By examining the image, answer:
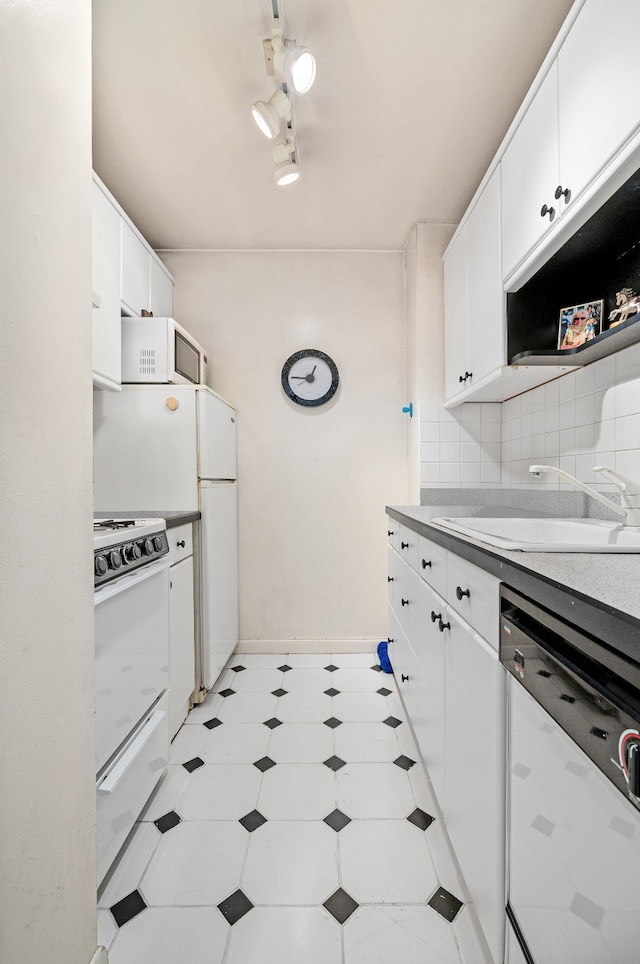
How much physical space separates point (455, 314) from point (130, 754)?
2.28 metres

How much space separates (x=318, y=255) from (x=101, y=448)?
180 centimetres

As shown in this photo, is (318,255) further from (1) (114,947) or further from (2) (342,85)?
(1) (114,947)

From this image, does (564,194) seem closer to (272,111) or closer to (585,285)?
(585,285)

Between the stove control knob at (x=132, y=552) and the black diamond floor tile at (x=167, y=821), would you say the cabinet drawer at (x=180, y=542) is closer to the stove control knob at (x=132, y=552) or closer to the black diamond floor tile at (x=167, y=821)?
the stove control knob at (x=132, y=552)

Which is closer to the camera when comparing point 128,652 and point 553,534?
point 128,652

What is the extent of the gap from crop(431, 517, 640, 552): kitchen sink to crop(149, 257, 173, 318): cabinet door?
2017mm

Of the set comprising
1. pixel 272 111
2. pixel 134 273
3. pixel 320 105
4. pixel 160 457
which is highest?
pixel 320 105

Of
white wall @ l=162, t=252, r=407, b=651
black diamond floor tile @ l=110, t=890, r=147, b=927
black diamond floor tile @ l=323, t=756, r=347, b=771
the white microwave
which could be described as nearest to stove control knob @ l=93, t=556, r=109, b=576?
black diamond floor tile @ l=110, t=890, r=147, b=927

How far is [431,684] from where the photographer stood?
4.72 feet

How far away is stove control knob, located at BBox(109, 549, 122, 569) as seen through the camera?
1.20 m

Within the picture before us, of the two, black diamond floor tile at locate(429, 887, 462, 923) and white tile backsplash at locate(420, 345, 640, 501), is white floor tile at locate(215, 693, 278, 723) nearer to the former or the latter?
black diamond floor tile at locate(429, 887, 462, 923)

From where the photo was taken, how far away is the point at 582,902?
1.85ft

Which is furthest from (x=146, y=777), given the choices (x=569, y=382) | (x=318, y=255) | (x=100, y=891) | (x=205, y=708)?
(x=318, y=255)

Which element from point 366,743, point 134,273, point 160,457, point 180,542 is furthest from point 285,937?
point 134,273
